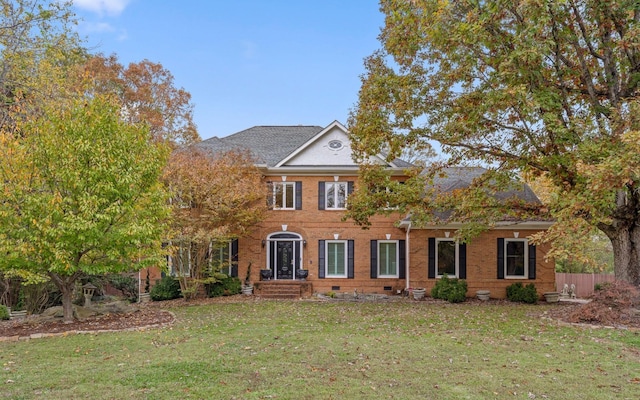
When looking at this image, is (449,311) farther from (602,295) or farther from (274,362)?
(274,362)

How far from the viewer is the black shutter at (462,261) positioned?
18.8 metres

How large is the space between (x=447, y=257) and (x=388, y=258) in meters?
2.55

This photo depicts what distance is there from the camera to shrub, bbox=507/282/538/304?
17359 millimetres

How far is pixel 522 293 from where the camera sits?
57.5 ft

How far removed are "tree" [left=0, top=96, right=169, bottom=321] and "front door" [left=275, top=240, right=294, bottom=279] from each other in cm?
845

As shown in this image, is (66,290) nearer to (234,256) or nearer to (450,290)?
(234,256)

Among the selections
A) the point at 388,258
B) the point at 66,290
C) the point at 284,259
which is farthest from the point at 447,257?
the point at 66,290

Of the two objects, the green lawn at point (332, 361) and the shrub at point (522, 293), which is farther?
the shrub at point (522, 293)

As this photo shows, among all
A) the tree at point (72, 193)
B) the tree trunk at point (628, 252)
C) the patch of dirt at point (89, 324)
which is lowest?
the patch of dirt at point (89, 324)

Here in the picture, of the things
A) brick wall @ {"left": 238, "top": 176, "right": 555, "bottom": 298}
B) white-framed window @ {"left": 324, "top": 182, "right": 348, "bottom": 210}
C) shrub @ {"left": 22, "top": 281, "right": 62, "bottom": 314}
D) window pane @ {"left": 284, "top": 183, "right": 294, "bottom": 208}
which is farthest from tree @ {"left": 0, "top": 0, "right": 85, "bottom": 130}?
white-framed window @ {"left": 324, "top": 182, "right": 348, "bottom": 210}

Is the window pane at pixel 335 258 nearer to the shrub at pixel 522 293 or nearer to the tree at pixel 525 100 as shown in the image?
the tree at pixel 525 100

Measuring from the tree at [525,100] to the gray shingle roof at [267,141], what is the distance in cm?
649

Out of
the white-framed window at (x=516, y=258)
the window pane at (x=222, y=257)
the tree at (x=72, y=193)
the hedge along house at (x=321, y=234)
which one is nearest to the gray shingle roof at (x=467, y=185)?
the hedge along house at (x=321, y=234)

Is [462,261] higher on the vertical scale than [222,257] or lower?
lower
